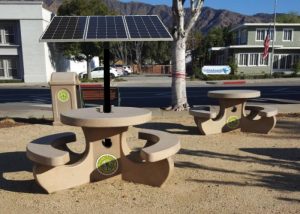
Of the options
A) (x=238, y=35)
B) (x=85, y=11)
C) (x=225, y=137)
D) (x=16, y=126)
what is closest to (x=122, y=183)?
(x=225, y=137)

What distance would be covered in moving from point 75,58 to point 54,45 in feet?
7.62

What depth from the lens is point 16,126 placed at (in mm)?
9125

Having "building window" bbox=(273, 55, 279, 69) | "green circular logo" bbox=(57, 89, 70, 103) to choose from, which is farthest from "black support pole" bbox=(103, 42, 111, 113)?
"building window" bbox=(273, 55, 279, 69)

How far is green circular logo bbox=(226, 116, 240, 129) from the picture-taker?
8055 mm

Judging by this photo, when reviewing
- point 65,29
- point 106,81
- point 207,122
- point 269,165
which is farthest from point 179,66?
point 106,81

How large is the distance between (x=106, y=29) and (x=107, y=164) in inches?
83.4

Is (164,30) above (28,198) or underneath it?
above

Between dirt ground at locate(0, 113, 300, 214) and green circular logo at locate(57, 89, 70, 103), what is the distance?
87.8 inches

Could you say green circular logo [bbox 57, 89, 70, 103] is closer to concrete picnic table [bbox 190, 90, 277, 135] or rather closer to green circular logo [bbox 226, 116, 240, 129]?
concrete picnic table [bbox 190, 90, 277, 135]

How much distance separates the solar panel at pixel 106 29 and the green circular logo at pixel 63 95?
9.94 feet

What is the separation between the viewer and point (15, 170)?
5.57 m

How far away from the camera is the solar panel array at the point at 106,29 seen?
526 centimetres

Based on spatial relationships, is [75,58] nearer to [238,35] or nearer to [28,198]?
[238,35]

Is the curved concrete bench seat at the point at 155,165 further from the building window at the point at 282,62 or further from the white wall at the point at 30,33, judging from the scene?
the building window at the point at 282,62
